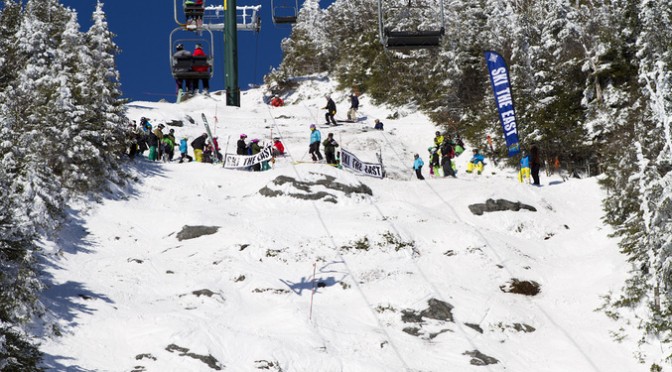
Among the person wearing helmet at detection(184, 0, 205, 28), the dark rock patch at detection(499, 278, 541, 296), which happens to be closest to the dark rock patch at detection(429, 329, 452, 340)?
the dark rock patch at detection(499, 278, 541, 296)

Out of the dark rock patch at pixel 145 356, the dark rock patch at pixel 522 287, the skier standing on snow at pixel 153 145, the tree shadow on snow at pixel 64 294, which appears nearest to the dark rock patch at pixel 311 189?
the tree shadow on snow at pixel 64 294

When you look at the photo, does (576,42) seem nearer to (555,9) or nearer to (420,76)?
(555,9)

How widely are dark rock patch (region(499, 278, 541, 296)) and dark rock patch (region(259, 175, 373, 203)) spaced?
7337mm

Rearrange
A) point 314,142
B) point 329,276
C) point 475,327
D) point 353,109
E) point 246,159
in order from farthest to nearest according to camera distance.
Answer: point 353,109, point 314,142, point 246,159, point 329,276, point 475,327

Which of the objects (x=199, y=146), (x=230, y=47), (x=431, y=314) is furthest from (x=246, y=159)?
(x=230, y=47)

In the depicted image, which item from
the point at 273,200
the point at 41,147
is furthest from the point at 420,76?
the point at 41,147

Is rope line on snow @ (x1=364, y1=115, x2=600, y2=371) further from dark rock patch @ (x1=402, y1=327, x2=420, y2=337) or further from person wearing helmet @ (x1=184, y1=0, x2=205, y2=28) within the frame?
person wearing helmet @ (x1=184, y1=0, x2=205, y2=28)

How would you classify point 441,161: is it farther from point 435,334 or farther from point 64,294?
point 64,294

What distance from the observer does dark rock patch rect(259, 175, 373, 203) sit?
88.3 ft

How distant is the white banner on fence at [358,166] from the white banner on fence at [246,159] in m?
2.88

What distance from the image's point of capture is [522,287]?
21312 mm

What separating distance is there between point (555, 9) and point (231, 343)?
3544cm

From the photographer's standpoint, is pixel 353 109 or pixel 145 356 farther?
pixel 353 109

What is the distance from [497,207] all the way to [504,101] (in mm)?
9133
